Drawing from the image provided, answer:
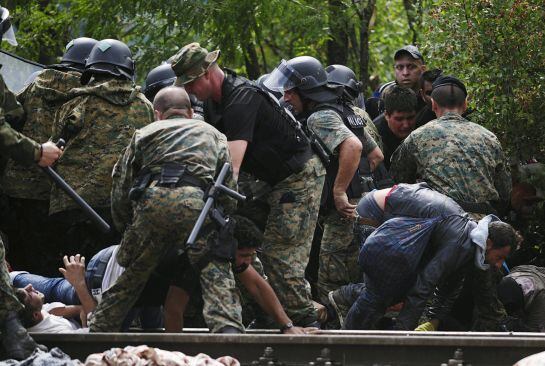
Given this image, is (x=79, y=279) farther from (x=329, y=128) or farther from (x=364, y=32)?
(x=364, y=32)

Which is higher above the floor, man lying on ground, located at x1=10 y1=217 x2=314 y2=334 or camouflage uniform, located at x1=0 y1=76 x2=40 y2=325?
camouflage uniform, located at x1=0 y1=76 x2=40 y2=325

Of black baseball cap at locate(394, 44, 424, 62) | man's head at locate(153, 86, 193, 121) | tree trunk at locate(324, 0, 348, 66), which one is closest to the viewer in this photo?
man's head at locate(153, 86, 193, 121)

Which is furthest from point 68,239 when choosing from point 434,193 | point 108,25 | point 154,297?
point 108,25

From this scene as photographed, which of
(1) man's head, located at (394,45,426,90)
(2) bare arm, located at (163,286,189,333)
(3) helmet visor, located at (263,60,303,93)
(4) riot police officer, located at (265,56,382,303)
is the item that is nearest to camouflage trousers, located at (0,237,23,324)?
(2) bare arm, located at (163,286,189,333)

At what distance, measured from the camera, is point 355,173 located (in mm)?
11727

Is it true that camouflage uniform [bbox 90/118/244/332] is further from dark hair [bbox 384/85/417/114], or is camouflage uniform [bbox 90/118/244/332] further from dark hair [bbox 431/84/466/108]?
dark hair [bbox 384/85/417/114]

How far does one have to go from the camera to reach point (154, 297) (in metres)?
9.64

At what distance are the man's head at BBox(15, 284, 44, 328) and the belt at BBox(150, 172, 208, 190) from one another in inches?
42.8

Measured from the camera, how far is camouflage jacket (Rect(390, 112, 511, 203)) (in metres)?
11.0

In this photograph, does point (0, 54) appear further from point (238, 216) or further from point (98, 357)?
point (98, 357)

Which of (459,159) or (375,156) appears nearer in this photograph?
(459,159)

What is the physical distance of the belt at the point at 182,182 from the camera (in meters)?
8.93

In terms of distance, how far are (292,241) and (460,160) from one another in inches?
67.8

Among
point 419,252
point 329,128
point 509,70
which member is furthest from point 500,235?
point 509,70
